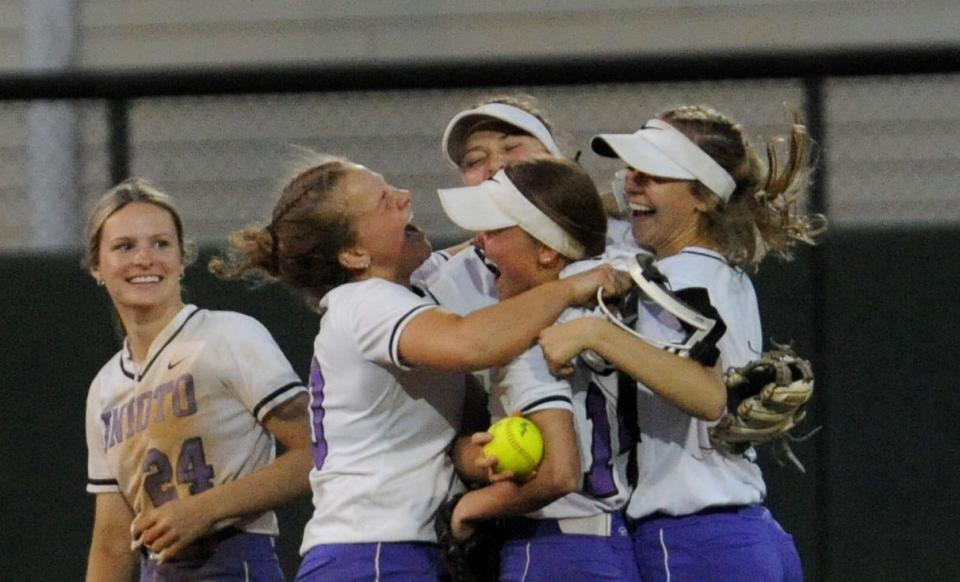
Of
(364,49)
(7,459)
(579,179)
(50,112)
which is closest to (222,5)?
(364,49)

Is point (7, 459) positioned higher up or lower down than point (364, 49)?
lower down

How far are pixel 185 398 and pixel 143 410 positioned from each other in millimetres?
113

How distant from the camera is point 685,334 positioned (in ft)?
10.7

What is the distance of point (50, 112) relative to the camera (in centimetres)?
582

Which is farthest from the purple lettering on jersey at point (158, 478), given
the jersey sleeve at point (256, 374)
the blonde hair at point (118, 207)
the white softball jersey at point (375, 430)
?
the white softball jersey at point (375, 430)

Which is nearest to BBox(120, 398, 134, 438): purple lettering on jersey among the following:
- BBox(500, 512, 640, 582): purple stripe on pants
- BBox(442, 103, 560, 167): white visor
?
BBox(442, 103, 560, 167): white visor

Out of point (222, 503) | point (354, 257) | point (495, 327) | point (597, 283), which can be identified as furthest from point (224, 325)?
point (597, 283)

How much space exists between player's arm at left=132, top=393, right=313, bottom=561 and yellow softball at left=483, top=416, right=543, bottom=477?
82cm

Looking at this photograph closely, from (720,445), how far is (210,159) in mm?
2703

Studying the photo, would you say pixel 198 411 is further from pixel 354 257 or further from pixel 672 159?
pixel 672 159

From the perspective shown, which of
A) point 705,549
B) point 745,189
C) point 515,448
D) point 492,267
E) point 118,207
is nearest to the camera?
point 515,448

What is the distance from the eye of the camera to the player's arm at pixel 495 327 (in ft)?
10.5

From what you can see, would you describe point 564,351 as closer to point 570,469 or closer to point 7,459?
point 570,469

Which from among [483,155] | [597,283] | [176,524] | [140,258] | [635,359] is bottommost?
[176,524]
